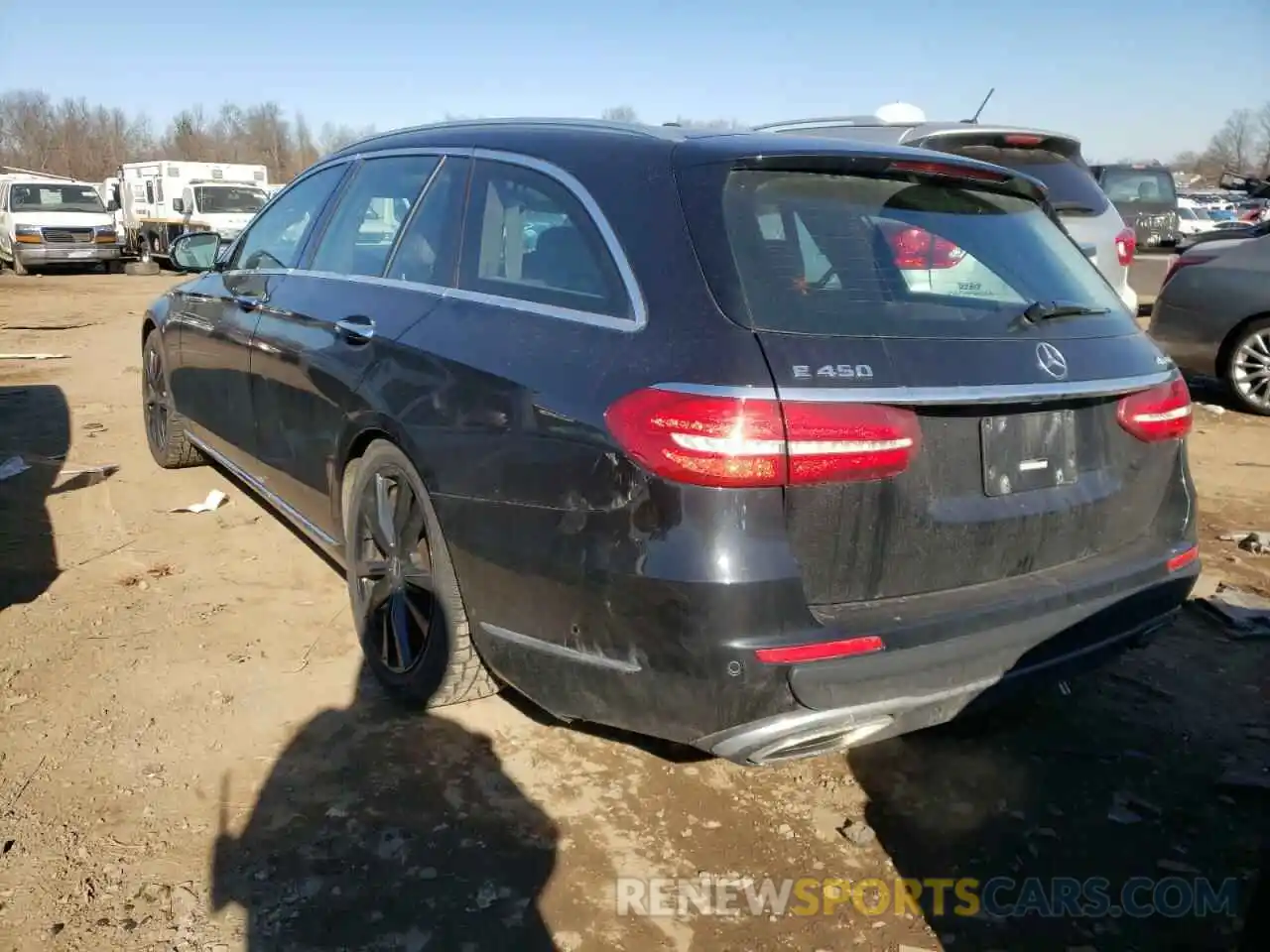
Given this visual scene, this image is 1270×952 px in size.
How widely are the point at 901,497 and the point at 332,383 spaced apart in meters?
2.03

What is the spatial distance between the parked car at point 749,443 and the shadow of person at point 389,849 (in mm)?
235

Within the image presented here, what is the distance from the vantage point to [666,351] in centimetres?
228

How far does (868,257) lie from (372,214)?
1967 millimetres

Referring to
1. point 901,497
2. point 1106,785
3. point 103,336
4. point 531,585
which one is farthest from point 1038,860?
point 103,336


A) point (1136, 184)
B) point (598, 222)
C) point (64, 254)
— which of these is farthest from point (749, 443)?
point (64, 254)

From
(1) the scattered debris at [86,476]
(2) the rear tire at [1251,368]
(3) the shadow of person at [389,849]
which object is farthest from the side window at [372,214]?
(2) the rear tire at [1251,368]

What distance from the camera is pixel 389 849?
262cm

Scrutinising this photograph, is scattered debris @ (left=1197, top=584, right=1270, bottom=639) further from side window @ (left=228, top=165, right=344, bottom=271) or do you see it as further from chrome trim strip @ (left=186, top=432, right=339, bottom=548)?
side window @ (left=228, top=165, right=344, bottom=271)

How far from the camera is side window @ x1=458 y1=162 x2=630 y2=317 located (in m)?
2.56

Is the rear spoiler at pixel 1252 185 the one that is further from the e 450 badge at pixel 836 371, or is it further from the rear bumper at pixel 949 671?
the e 450 badge at pixel 836 371

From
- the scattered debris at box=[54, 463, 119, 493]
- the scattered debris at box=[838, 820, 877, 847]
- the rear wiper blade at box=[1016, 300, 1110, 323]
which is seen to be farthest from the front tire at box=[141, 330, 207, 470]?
the rear wiper blade at box=[1016, 300, 1110, 323]

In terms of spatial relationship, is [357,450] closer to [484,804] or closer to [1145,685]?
[484,804]

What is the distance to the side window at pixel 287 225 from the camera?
13.6 feet

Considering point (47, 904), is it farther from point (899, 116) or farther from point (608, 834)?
point (899, 116)
